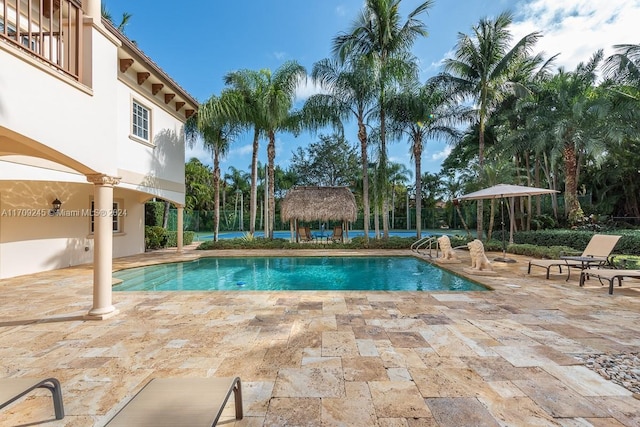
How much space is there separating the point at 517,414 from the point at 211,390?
2369 millimetres

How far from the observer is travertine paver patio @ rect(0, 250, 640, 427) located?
245 centimetres

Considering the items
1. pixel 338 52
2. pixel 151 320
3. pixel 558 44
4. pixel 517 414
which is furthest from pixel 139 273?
pixel 558 44

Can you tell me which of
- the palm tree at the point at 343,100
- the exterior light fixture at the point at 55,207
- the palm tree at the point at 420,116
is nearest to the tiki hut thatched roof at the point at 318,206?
the palm tree at the point at 343,100

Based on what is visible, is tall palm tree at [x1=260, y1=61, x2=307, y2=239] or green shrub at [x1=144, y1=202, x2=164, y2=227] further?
green shrub at [x1=144, y1=202, x2=164, y2=227]

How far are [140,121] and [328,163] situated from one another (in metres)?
22.0

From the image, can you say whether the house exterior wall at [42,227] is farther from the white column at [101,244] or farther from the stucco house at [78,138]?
the white column at [101,244]

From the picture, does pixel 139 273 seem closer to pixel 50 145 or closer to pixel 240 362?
pixel 50 145

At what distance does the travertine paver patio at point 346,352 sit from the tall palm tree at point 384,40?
1134 centimetres

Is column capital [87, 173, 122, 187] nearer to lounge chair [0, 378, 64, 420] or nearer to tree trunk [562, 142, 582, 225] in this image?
lounge chair [0, 378, 64, 420]

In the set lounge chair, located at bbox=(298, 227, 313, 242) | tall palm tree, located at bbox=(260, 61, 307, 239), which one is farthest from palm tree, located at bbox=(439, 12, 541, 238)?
lounge chair, located at bbox=(298, 227, 313, 242)

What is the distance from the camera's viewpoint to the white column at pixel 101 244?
15.5ft

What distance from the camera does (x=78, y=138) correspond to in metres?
4.26

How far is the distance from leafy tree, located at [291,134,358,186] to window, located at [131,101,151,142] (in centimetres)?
2122

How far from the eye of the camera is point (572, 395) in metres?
2.64
